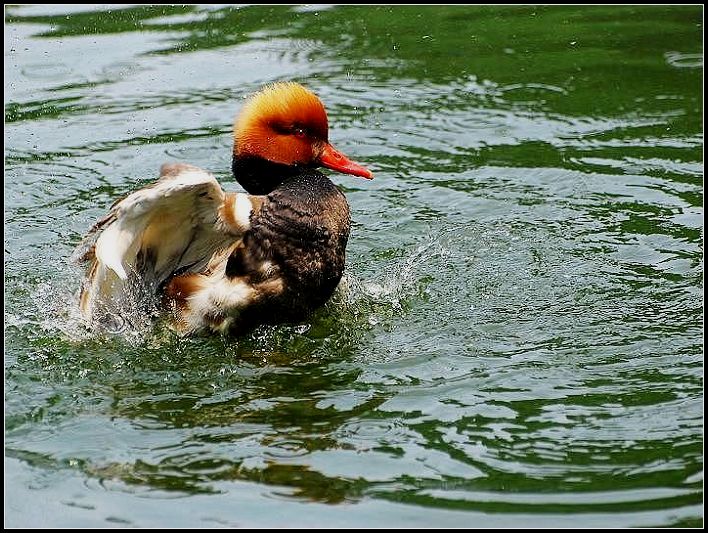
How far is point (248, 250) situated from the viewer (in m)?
6.25

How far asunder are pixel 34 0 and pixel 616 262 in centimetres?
730

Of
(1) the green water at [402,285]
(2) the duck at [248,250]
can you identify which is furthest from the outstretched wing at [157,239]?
(1) the green water at [402,285]

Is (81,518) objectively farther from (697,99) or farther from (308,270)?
(697,99)

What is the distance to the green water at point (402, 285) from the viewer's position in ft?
16.0

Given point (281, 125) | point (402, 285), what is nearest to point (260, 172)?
point (281, 125)

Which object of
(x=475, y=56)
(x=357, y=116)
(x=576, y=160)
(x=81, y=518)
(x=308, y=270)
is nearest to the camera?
(x=81, y=518)

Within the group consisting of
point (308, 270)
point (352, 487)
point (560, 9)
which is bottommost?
point (352, 487)

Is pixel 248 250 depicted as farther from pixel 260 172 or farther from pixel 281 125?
pixel 281 125

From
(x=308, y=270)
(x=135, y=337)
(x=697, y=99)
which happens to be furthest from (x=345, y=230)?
(x=697, y=99)

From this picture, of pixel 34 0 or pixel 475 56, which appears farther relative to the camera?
pixel 34 0

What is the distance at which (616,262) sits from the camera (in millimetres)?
7047

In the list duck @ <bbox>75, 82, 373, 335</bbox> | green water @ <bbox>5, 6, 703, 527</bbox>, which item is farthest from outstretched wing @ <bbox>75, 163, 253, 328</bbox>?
green water @ <bbox>5, 6, 703, 527</bbox>

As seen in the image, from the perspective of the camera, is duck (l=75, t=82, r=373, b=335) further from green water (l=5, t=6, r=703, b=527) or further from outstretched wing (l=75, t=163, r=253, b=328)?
green water (l=5, t=6, r=703, b=527)

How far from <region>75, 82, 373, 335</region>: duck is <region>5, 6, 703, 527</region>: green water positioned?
0.15m
